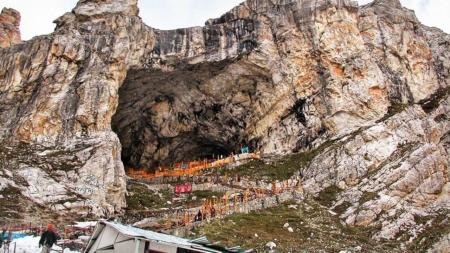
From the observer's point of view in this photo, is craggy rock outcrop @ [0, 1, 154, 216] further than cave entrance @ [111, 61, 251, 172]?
No

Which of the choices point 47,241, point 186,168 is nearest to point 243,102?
point 186,168

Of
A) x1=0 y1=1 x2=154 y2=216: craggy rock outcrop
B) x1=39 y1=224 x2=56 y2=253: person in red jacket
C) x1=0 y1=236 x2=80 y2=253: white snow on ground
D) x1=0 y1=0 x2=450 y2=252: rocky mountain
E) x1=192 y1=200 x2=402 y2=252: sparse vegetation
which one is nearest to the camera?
x1=39 y1=224 x2=56 y2=253: person in red jacket

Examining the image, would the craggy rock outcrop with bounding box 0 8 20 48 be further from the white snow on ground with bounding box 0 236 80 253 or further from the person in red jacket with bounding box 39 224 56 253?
the person in red jacket with bounding box 39 224 56 253

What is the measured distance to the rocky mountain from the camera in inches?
1421

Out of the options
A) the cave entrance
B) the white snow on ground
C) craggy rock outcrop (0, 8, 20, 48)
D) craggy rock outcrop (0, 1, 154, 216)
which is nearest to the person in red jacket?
the white snow on ground

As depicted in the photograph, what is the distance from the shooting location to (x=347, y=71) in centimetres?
4997

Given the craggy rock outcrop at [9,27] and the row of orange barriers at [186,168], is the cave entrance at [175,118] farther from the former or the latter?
the craggy rock outcrop at [9,27]

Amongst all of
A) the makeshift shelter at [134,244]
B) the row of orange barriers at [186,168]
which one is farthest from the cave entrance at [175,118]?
the makeshift shelter at [134,244]

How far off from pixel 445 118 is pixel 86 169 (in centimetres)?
3673

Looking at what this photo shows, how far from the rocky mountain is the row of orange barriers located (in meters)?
1.29

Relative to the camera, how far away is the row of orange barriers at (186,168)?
5079 centimetres

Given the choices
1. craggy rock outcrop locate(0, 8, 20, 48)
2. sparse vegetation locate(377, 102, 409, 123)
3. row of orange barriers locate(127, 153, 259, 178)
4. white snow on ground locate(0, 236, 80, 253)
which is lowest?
row of orange barriers locate(127, 153, 259, 178)

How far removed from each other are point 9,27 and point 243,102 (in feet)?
133

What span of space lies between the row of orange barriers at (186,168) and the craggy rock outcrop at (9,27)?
28346 mm
